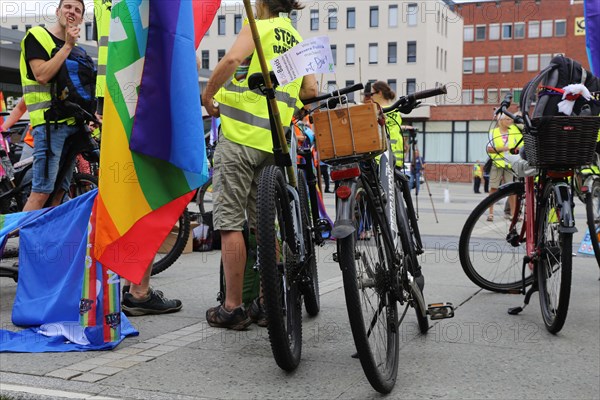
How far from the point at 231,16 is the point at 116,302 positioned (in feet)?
226

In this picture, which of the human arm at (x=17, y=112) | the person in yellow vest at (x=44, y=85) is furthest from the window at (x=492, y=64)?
the person in yellow vest at (x=44, y=85)

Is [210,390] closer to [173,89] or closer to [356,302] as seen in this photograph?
[356,302]

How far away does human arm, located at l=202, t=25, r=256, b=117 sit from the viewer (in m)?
4.10

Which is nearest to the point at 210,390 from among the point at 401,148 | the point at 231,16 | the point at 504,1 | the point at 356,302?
the point at 356,302

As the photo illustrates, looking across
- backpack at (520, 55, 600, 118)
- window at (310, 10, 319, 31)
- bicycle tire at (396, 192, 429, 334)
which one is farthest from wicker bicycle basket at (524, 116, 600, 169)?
window at (310, 10, 319, 31)

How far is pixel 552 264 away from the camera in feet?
15.5

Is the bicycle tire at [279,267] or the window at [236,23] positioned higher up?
the window at [236,23]

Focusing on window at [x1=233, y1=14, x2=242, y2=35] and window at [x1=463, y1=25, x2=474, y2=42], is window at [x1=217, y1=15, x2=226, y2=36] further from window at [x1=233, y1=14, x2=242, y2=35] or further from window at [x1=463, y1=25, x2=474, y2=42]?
window at [x1=463, y1=25, x2=474, y2=42]

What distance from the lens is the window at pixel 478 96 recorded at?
68262mm

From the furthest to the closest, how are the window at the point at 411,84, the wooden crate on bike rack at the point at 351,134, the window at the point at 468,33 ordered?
1. the window at the point at 468,33
2. the window at the point at 411,84
3. the wooden crate on bike rack at the point at 351,134

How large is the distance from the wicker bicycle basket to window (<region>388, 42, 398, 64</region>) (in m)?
65.1

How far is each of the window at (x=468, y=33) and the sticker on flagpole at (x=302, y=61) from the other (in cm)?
8362

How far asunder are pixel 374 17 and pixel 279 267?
6817 centimetres

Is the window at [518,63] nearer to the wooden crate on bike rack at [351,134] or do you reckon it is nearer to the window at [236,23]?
the window at [236,23]
